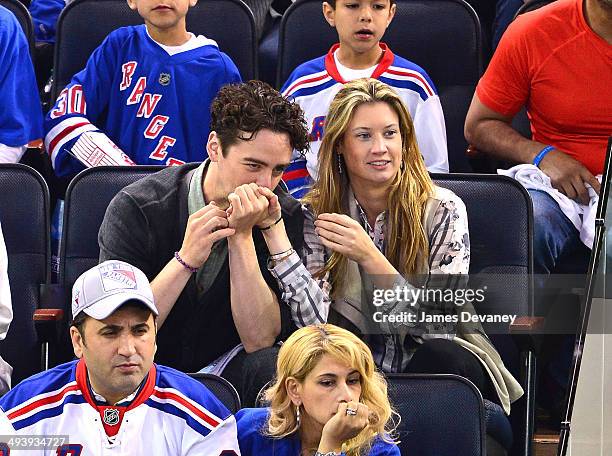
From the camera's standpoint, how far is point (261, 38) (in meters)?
4.95

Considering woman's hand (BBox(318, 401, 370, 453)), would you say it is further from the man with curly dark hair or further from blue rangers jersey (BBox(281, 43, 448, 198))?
blue rangers jersey (BBox(281, 43, 448, 198))

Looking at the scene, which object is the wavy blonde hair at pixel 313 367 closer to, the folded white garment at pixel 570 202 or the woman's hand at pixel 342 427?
the woman's hand at pixel 342 427

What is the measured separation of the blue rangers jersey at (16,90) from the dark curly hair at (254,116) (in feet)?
3.37

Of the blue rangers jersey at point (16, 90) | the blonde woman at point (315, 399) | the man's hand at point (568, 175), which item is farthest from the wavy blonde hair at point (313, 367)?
the blue rangers jersey at point (16, 90)

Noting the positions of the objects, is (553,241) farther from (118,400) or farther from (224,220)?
(118,400)

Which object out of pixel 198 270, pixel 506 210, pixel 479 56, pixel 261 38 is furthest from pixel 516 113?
pixel 198 270

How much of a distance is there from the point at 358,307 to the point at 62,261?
2.73ft

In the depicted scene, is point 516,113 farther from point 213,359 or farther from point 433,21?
point 213,359

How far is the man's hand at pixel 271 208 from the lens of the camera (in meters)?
3.35

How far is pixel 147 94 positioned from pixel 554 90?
1289 mm

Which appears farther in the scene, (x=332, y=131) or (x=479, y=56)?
(x=479, y=56)

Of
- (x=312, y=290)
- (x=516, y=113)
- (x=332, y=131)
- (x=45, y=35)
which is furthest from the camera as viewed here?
(x=45, y=35)

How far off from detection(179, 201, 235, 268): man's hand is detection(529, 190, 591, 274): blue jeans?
1.04 metres

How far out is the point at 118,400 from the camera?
9.29 ft
